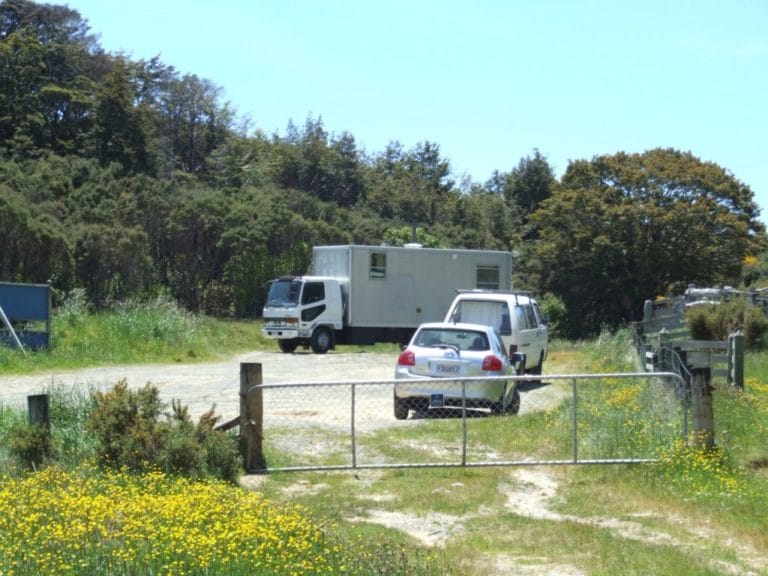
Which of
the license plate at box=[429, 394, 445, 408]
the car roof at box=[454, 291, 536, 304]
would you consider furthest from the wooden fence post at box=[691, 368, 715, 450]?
the car roof at box=[454, 291, 536, 304]

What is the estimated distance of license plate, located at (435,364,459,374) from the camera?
15.7 m

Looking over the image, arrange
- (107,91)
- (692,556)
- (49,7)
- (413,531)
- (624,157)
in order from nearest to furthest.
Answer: (692,556), (413,531), (624,157), (107,91), (49,7)

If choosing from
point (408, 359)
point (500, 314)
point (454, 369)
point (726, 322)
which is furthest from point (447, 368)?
point (726, 322)

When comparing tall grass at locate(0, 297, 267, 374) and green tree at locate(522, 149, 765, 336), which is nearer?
tall grass at locate(0, 297, 267, 374)

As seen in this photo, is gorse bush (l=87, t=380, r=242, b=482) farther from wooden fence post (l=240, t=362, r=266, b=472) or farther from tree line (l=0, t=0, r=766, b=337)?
tree line (l=0, t=0, r=766, b=337)

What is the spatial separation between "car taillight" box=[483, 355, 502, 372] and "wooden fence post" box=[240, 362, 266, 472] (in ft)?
17.1

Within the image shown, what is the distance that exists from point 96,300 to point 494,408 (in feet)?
76.6

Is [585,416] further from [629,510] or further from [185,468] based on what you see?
[185,468]

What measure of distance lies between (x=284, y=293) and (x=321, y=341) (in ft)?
6.03

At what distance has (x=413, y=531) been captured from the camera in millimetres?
8977

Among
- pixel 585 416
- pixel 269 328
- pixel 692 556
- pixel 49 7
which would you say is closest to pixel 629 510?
pixel 692 556

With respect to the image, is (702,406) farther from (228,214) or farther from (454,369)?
(228,214)

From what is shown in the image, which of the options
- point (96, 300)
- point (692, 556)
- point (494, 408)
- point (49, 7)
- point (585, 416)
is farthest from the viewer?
point (49, 7)

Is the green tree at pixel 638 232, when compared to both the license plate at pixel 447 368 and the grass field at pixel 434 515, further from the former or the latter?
the grass field at pixel 434 515
